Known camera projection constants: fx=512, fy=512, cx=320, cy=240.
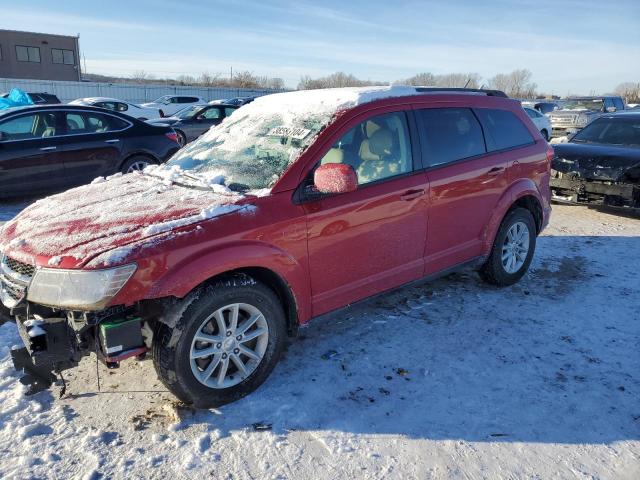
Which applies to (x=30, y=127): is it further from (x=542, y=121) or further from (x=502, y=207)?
(x=542, y=121)

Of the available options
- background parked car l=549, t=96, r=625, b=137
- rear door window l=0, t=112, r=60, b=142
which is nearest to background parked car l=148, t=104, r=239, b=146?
rear door window l=0, t=112, r=60, b=142

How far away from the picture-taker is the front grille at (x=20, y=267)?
285cm

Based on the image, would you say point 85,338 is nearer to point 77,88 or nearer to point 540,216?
point 540,216

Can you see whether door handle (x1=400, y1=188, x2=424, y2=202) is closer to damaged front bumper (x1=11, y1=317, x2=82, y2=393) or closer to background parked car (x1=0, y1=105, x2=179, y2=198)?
damaged front bumper (x1=11, y1=317, x2=82, y2=393)

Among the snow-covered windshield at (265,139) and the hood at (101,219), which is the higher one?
the snow-covered windshield at (265,139)

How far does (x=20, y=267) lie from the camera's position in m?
2.92

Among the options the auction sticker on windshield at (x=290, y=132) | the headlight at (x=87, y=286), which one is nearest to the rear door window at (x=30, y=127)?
the auction sticker on windshield at (x=290, y=132)

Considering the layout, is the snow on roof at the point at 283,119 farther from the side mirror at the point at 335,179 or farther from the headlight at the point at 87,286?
the headlight at the point at 87,286

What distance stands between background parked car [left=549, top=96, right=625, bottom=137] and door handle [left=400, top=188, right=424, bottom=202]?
18.4 meters

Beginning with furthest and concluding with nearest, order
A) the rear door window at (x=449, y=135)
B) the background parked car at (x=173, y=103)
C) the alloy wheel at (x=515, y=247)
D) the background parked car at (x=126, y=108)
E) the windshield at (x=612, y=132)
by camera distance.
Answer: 1. the background parked car at (x=173, y=103)
2. the background parked car at (x=126, y=108)
3. the windshield at (x=612, y=132)
4. the alloy wheel at (x=515, y=247)
5. the rear door window at (x=449, y=135)

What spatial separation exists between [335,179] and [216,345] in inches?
48.1

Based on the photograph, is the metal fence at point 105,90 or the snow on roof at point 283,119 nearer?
the snow on roof at point 283,119

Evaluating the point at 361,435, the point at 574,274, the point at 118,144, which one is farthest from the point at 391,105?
the point at 118,144

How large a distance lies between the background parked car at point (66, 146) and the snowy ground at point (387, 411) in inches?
172
